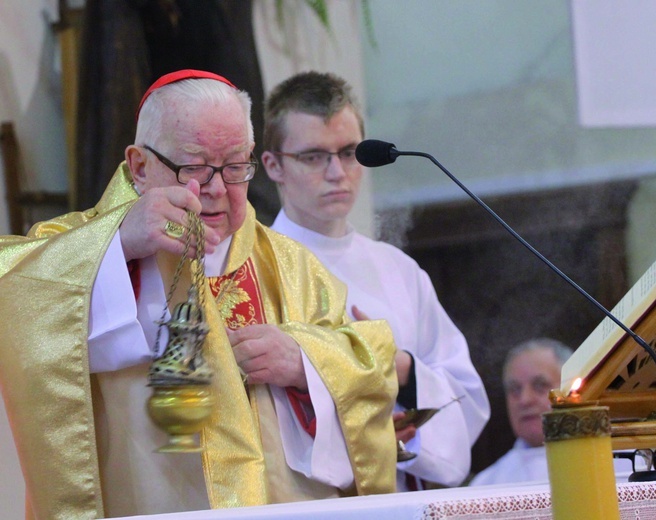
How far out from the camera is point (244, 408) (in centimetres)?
269

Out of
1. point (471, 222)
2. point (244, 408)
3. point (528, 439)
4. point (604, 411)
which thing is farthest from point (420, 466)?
point (604, 411)

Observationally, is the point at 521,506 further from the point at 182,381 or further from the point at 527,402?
the point at 527,402

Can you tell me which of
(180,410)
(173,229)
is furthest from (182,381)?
(173,229)

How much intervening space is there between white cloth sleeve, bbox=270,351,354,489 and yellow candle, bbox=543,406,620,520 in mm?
1543

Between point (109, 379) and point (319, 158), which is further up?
point (319, 158)

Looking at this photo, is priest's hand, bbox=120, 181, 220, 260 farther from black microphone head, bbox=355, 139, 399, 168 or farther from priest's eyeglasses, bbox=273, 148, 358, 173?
priest's eyeglasses, bbox=273, 148, 358, 173

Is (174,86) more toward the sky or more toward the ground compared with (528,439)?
more toward the sky

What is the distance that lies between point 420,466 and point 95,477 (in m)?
1.85

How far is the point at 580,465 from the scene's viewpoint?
1277 mm

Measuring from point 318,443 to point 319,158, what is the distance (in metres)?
1.79

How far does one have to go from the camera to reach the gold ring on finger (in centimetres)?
249

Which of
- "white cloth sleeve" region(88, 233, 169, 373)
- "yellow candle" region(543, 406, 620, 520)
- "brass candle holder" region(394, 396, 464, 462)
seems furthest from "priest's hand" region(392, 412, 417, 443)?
"yellow candle" region(543, 406, 620, 520)

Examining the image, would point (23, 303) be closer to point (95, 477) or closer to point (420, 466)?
point (95, 477)

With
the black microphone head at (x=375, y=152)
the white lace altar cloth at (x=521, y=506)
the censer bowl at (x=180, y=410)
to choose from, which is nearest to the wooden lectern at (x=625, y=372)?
the white lace altar cloth at (x=521, y=506)
